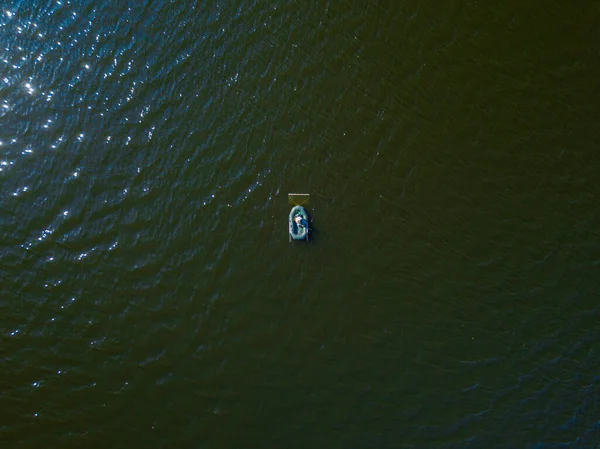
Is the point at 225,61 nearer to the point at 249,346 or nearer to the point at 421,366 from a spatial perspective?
the point at 249,346

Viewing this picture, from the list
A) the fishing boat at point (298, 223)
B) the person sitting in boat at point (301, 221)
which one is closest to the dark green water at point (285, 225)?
the fishing boat at point (298, 223)

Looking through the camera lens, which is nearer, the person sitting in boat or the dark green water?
the dark green water

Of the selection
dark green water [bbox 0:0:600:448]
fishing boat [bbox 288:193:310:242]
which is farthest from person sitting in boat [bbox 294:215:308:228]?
dark green water [bbox 0:0:600:448]

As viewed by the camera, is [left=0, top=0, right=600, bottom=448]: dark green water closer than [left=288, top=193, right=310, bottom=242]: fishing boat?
Yes

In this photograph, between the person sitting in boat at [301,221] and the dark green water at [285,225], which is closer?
the dark green water at [285,225]

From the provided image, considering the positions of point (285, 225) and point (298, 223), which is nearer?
point (298, 223)

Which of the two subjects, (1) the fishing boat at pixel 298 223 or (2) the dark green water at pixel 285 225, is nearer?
(2) the dark green water at pixel 285 225

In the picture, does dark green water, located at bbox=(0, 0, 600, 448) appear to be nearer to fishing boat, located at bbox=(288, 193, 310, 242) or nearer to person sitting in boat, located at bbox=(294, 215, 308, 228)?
fishing boat, located at bbox=(288, 193, 310, 242)

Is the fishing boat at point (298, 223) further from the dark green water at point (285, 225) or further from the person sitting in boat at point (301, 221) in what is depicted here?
the dark green water at point (285, 225)

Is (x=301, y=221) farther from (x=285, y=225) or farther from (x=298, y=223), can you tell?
(x=285, y=225)

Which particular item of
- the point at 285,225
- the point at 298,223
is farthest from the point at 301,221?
the point at 285,225
